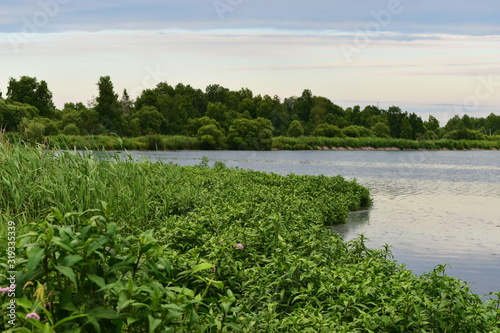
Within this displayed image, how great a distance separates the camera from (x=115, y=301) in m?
3.56

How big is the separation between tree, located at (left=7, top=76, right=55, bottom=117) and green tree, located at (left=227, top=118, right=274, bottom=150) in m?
23.3

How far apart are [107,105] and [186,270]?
75801mm

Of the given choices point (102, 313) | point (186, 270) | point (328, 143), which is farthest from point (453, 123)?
point (102, 313)

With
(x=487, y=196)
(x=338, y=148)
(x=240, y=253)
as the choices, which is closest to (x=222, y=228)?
(x=240, y=253)

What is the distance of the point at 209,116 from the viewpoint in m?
87.9

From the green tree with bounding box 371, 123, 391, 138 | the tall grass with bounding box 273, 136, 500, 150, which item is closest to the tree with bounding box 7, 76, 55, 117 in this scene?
the tall grass with bounding box 273, 136, 500, 150

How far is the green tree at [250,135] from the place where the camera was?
73.0 meters

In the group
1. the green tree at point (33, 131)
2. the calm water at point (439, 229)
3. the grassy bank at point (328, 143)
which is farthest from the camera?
the grassy bank at point (328, 143)

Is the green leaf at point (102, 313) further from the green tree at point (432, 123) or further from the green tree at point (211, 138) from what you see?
the green tree at point (432, 123)

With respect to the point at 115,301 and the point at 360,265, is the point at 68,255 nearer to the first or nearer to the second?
the point at 115,301

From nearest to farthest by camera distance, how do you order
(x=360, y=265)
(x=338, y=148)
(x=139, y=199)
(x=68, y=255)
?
(x=68, y=255), (x=360, y=265), (x=139, y=199), (x=338, y=148)

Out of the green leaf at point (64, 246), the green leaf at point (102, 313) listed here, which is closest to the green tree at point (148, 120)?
the green leaf at point (102, 313)

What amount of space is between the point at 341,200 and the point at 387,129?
299 ft

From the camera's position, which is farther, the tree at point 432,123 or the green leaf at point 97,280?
the tree at point 432,123
